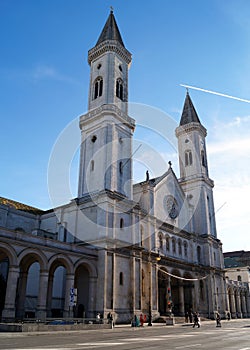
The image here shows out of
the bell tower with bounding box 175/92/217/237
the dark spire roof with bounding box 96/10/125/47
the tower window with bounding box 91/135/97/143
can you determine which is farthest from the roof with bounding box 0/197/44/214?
the bell tower with bounding box 175/92/217/237

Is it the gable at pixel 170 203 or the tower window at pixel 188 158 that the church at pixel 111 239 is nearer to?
the gable at pixel 170 203

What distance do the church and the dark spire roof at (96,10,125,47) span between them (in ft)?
0.75

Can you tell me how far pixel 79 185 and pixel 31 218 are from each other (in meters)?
9.22

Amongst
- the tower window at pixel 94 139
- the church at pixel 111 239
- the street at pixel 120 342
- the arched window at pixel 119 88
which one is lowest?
the street at pixel 120 342

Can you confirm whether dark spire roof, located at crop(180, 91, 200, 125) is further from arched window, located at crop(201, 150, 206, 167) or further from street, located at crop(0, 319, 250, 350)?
street, located at crop(0, 319, 250, 350)

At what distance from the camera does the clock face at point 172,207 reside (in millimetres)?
51787

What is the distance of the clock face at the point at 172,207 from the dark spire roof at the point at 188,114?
20.2 m

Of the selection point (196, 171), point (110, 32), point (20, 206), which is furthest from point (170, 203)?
point (110, 32)

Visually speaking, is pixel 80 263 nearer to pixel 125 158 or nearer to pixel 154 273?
pixel 154 273

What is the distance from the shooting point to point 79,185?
43.5 m

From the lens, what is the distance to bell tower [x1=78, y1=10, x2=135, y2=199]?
4188 centimetres

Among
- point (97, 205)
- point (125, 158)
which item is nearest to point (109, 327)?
point (97, 205)

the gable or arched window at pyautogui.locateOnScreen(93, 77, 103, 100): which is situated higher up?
arched window at pyautogui.locateOnScreen(93, 77, 103, 100)

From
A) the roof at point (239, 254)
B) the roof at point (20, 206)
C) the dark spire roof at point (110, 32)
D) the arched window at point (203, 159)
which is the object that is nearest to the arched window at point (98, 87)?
the dark spire roof at point (110, 32)
